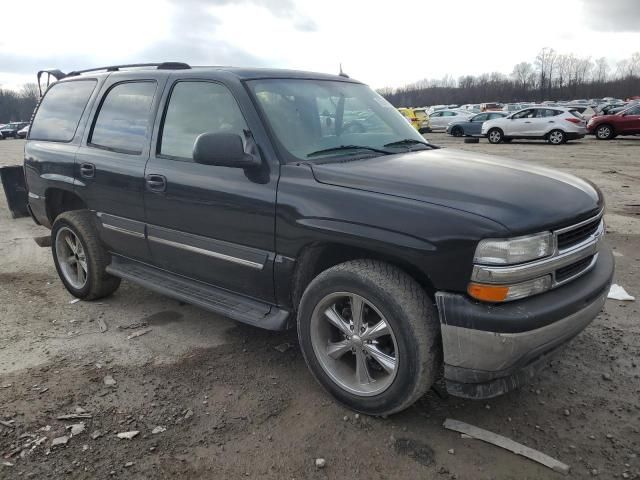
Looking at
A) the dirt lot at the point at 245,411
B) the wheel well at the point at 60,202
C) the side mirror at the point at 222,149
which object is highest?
the side mirror at the point at 222,149

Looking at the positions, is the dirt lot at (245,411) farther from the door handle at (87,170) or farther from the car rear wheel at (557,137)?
the car rear wheel at (557,137)

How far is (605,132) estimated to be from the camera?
74.8ft

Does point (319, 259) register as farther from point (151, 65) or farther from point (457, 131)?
point (457, 131)

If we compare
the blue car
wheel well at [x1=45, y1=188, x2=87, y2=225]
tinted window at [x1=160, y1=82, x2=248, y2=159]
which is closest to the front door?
tinted window at [x1=160, y1=82, x2=248, y2=159]

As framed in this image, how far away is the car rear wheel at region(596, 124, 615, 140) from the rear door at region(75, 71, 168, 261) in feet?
76.8

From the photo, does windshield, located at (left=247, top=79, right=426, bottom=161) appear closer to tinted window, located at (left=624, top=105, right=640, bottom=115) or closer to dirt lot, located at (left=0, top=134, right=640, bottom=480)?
dirt lot, located at (left=0, top=134, right=640, bottom=480)

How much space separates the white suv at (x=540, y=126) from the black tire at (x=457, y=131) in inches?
159

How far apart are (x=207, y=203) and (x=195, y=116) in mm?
670

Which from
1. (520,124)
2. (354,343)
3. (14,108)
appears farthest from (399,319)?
(14,108)

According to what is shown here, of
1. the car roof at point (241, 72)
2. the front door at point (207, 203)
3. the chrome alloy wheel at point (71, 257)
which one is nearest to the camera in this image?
the front door at point (207, 203)

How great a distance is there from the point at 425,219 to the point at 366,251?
0.48m

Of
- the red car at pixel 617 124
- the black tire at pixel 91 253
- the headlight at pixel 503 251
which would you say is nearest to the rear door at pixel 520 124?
the red car at pixel 617 124

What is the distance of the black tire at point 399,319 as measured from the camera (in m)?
2.57

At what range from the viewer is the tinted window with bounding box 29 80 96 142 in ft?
14.9
